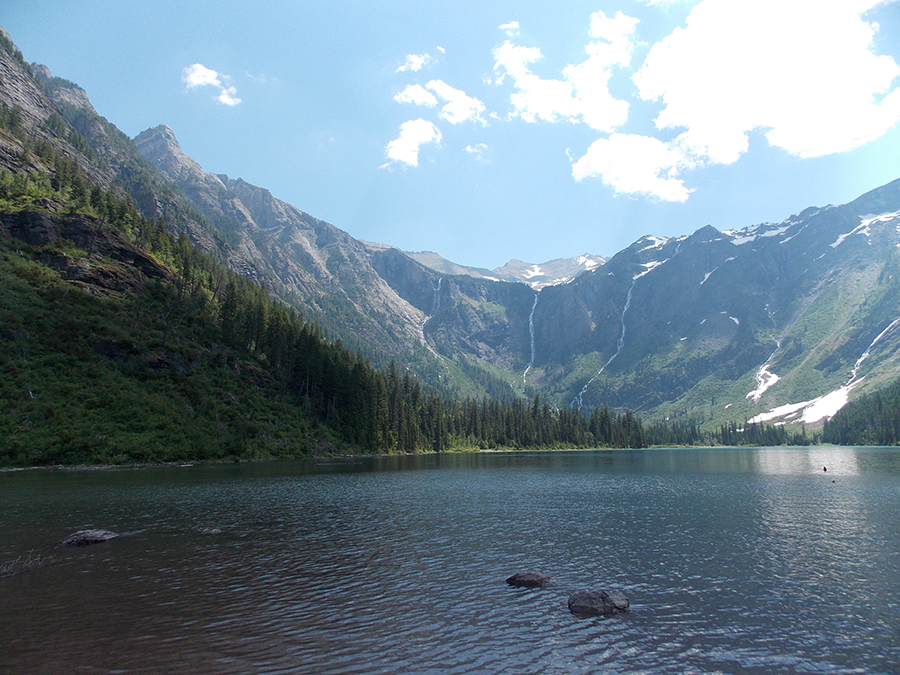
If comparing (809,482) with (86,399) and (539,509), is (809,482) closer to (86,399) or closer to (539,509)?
(539,509)

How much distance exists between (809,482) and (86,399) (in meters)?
131

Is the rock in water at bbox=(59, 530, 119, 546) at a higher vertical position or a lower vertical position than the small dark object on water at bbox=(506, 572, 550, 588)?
higher

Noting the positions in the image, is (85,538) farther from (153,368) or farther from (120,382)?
(153,368)

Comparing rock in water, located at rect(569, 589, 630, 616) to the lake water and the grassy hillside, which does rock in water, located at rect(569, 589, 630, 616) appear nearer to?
the lake water

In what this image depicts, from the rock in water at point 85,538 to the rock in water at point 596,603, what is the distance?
3339cm

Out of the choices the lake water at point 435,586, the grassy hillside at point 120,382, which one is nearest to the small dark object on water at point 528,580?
the lake water at point 435,586

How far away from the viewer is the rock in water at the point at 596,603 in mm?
23094

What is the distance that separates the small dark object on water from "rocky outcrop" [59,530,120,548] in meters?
29.7

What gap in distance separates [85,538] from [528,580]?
103ft

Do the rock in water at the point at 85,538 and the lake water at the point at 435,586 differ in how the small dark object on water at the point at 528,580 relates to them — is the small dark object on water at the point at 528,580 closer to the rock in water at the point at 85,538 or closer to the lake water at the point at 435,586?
the lake water at the point at 435,586

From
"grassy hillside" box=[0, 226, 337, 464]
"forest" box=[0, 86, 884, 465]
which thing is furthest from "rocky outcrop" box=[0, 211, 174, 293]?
"grassy hillside" box=[0, 226, 337, 464]

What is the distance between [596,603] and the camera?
920 inches

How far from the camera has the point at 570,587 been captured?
27031mm

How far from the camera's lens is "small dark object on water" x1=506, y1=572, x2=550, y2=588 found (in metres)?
→ 27.0
